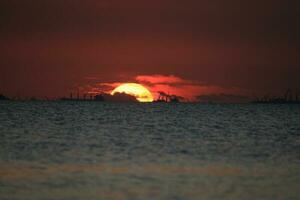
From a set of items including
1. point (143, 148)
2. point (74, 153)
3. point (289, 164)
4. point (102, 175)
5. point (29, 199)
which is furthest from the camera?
point (143, 148)

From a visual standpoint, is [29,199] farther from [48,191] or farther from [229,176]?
[229,176]

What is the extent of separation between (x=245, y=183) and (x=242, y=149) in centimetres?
2023

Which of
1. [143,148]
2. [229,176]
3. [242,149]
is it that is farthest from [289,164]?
[143,148]

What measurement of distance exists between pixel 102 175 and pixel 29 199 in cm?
730

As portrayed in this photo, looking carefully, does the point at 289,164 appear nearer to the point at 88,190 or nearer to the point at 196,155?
the point at 196,155

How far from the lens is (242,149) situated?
49.2 metres

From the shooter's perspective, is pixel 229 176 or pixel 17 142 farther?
pixel 17 142

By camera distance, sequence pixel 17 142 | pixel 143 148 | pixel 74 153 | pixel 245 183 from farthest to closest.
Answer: pixel 17 142 < pixel 143 148 < pixel 74 153 < pixel 245 183

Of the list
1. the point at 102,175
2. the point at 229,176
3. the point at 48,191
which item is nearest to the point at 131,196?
the point at 48,191

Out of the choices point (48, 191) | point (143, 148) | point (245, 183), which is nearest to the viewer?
point (48, 191)

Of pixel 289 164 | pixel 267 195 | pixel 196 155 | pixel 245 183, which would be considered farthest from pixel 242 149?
pixel 267 195

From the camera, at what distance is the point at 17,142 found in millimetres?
51406

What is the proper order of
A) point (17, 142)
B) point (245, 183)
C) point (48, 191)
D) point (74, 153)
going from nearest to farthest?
point (48, 191) → point (245, 183) → point (74, 153) → point (17, 142)

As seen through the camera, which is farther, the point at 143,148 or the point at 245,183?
the point at 143,148
